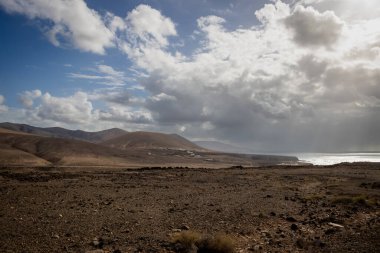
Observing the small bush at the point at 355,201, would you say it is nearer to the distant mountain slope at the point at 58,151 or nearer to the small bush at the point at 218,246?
the small bush at the point at 218,246

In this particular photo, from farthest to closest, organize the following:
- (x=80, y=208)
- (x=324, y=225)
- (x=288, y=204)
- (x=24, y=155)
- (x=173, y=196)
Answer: (x=24, y=155), (x=173, y=196), (x=288, y=204), (x=80, y=208), (x=324, y=225)

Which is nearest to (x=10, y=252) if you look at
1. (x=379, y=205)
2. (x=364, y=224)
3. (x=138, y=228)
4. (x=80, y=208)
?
(x=138, y=228)

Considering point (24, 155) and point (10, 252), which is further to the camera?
point (24, 155)

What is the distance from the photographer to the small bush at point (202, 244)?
1119cm

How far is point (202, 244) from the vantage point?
38.5ft

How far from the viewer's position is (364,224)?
16.3 m

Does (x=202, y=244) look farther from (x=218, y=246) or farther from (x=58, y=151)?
(x=58, y=151)

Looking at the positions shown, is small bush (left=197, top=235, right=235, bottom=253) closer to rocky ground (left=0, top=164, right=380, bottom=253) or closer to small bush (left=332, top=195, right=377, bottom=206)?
rocky ground (left=0, top=164, right=380, bottom=253)

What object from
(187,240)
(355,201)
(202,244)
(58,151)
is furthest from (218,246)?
(58,151)

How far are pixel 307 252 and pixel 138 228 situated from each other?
650 cm

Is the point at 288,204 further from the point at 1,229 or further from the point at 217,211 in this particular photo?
the point at 1,229

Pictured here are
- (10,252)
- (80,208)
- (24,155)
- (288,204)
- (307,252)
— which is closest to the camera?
(10,252)

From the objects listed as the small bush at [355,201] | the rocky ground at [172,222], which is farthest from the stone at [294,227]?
the small bush at [355,201]

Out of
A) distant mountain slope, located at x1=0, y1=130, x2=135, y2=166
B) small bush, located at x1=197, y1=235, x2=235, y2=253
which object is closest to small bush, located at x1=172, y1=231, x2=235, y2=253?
small bush, located at x1=197, y1=235, x2=235, y2=253
